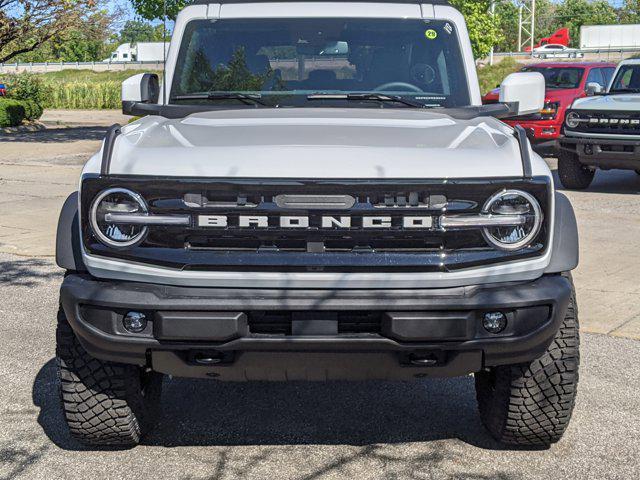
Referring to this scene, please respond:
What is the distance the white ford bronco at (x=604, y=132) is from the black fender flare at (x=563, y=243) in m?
9.26

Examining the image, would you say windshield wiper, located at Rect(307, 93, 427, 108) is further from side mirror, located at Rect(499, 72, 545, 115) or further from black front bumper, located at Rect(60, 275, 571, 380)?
black front bumper, located at Rect(60, 275, 571, 380)

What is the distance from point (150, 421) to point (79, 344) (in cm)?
54

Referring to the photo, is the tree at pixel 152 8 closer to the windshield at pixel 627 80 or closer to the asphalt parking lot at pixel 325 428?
the windshield at pixel 627 80

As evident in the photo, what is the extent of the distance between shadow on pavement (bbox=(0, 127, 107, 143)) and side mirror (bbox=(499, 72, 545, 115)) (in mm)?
19813

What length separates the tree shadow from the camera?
797 centimetres

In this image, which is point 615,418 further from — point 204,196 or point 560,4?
point 560,4

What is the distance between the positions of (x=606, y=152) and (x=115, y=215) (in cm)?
1043

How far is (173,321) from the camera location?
3604 millimetres

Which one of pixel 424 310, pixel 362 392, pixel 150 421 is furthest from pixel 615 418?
pixel 150 421

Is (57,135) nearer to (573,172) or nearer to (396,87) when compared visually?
(573,172)

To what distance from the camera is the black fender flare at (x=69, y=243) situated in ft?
12.7

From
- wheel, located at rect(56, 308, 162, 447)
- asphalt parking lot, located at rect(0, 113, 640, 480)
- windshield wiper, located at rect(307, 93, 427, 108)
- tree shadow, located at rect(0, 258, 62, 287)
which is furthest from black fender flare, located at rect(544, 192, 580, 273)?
tree shadow, located at rect(0, 258, 62, 287)

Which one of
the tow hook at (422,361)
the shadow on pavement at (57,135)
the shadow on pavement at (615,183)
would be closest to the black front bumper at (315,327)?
the tow hook at (422,361)

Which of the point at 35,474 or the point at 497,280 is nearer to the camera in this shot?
the point at 497,280
